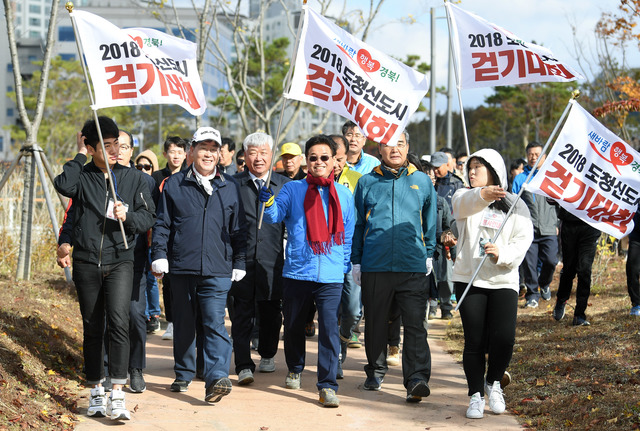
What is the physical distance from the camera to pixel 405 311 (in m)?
7.36

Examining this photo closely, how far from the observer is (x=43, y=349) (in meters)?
8.16

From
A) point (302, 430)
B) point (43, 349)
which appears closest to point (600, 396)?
point (302, 430)

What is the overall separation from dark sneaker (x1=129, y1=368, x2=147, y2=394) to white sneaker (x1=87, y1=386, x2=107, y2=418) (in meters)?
0.74

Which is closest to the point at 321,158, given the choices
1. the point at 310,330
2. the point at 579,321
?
the point at 310,330

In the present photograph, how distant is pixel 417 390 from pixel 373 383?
657 millimetres

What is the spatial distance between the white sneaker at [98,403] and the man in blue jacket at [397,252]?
2.31 meters

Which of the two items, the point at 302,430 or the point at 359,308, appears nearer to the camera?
the point at 302,430

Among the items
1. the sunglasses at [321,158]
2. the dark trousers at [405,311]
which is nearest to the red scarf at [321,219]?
the sunglasses at [321,158]

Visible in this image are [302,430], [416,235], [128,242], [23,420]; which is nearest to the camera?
[23,420]

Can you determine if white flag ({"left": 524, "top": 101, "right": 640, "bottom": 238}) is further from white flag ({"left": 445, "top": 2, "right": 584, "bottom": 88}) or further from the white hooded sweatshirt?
white flag ({"left": 445, "top": 2, "right": 584, "bottom": 88})

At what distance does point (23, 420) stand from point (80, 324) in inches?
167

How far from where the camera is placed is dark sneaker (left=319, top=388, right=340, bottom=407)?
22.9 feet

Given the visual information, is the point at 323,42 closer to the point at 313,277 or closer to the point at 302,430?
the point at 313,277

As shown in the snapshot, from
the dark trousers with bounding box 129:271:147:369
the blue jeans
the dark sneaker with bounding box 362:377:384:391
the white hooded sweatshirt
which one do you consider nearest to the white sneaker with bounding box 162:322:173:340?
the blue jeans
